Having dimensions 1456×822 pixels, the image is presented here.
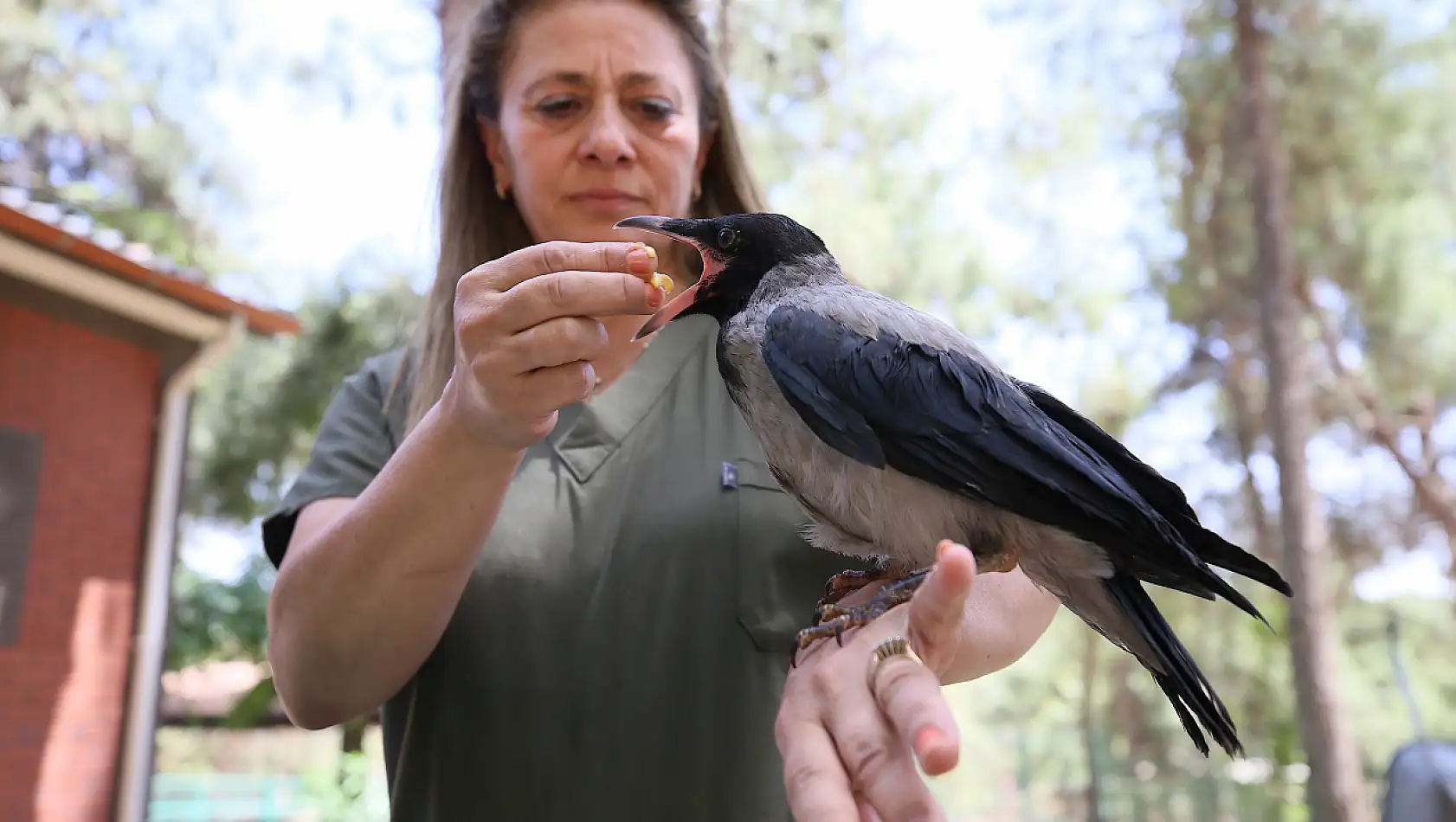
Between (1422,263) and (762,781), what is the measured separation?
13296mm

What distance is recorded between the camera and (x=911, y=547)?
4.88 ft

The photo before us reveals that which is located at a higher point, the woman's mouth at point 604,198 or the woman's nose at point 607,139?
the woman's nose at point 607,139

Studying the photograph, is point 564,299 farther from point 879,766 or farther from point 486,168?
point 486,168

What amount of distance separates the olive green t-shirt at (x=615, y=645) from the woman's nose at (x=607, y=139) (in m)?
0.56

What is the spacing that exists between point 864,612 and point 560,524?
2.84 ft

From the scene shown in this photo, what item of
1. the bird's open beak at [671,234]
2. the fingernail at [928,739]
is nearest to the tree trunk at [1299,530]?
the bird's open beak at [671,234]

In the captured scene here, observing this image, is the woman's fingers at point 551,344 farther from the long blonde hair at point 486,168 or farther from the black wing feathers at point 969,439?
the long blonde hair at point 486,168

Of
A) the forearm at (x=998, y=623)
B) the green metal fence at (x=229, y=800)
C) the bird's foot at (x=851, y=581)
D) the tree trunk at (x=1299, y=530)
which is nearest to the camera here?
the bird's foot at (x=851, y=581)

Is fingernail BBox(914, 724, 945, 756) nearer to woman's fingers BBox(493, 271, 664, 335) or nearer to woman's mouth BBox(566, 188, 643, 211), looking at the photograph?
woman's fingers BBox(493, 271, 664, 335)

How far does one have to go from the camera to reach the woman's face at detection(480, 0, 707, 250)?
215cm

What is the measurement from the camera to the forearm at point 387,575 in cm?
166

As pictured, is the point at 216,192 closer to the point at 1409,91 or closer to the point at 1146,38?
the point at 1146,38

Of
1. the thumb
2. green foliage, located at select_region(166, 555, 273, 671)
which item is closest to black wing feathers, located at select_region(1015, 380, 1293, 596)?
the thumb

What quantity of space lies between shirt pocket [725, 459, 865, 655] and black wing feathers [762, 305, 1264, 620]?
52cm
